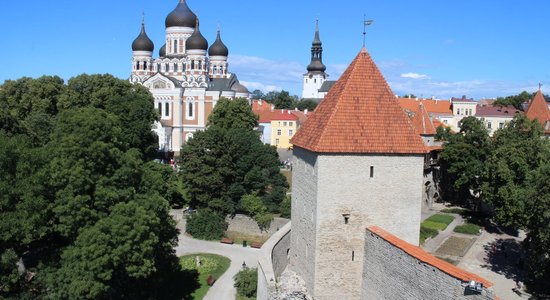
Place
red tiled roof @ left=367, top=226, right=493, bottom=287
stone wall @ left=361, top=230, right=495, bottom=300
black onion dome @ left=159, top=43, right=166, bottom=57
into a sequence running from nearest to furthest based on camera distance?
red tiled roof @ left=367, top=226, right=493, bottom=287, stone wall @ left=361, top=230, right=495, bottom=300, black onion dome @ left=159, top=43, right=166, bottom=57

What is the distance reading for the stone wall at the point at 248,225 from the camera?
33375 mm

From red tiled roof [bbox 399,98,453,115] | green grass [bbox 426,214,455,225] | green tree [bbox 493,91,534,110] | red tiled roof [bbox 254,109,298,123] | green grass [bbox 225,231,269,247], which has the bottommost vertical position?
green grass [bbox 225,231,269,247]

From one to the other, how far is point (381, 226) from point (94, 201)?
1030cm

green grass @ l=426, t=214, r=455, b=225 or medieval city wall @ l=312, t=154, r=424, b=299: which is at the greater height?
medieval city wall @ l=312, t=154, r=424, b=299

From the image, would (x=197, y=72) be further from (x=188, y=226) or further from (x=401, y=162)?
(x=401, y=162)

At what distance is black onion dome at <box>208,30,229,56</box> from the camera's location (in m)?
71.1

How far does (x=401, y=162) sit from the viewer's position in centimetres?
1523

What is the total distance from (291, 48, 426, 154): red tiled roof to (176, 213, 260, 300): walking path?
10.5m

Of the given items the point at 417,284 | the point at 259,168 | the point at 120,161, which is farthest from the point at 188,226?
the point at 417,284

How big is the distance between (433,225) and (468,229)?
7.74 feet

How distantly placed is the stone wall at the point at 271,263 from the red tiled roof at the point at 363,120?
4716mm

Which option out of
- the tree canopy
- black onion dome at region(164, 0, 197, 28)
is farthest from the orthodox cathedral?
the tree canopy

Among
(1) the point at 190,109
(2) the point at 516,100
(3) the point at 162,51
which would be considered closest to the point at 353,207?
(1) the point at 190,109

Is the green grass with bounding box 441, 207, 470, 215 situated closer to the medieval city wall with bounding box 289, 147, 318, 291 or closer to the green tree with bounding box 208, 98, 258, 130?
the green tree with bounding box 208, 98, 258, 130
